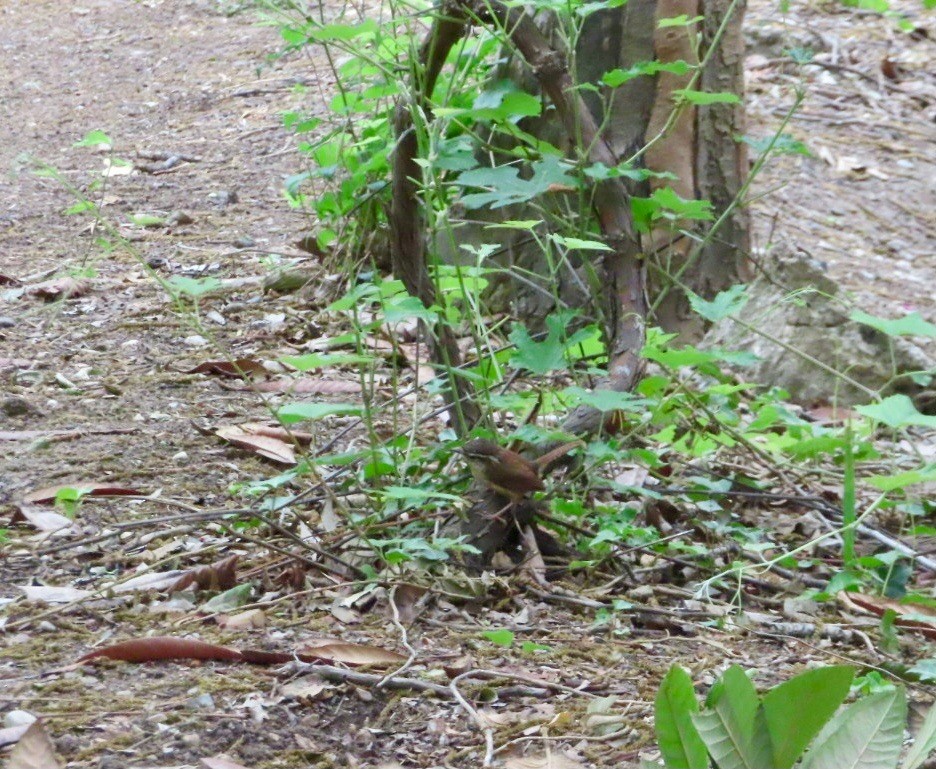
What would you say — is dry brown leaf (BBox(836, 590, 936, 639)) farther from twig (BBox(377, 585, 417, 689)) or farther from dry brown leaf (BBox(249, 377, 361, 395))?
dry brown leaf (BBox(249, 377, 361, 395))

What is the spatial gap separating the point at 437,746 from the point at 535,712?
0.15 meters

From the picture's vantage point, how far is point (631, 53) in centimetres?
327

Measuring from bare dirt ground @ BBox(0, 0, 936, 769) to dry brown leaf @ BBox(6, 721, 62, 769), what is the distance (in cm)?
3

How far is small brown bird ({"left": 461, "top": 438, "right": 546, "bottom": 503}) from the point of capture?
199cm

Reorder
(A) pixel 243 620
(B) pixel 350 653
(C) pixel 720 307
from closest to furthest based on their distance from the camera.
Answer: (B) pixel 350 653 → (A) pixel 243 620 → (C) pixel 720 307

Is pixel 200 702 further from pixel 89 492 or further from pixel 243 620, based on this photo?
pixel 89 492

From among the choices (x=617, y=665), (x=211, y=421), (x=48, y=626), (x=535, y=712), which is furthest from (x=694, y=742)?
(x=211, y=421)

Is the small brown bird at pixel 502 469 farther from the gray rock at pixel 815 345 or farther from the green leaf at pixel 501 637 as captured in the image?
the gray rock at pixel 815 345

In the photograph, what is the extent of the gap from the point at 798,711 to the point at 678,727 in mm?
133

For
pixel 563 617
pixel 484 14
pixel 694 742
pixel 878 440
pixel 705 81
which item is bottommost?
pixel 878 440

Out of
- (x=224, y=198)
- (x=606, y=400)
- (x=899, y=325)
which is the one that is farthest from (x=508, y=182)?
(x=224, y=198)

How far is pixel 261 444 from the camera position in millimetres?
2674

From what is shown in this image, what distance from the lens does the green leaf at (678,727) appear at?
1.30m

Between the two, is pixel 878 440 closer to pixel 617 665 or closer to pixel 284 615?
pixel 617 665
